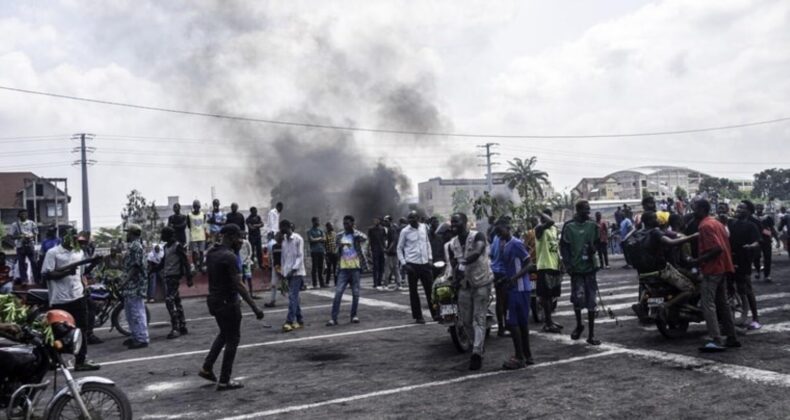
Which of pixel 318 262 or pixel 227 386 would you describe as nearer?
pixel 227 386

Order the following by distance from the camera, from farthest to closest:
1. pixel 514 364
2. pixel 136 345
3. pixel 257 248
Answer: pixel 257 248, pixel 136 345, pixel 514 364

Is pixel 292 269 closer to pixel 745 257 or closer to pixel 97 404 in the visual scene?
pixel 97 404

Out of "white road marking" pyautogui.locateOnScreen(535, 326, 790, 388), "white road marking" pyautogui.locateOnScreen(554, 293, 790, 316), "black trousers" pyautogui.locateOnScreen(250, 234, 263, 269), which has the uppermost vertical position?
"black trousers" pyautogui.locateOnScreen(250, 234, 263, 269)

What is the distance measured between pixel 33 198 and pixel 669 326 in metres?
67.8

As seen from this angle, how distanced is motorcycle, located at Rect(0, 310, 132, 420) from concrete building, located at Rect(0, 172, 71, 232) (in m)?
63.9

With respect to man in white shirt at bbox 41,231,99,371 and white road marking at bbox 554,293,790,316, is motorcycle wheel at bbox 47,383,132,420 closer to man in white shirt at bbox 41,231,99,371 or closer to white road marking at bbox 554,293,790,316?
man in white shirt at bbox 41,231,99,371

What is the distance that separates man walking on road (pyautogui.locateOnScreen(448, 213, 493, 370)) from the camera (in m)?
7.31

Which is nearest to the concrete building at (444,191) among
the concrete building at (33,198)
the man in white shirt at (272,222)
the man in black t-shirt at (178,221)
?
the concrete building at (33,198)

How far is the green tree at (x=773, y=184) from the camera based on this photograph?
111644 mm

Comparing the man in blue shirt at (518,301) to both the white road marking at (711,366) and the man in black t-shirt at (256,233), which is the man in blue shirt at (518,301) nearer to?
the white road marking at (711,366)

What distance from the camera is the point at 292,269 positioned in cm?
1082

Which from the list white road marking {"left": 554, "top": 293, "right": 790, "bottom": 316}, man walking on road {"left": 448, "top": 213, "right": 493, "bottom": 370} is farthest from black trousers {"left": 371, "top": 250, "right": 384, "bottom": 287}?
man walking on road {"left": 448, "top": 213, "right": 493, "bottom": 370}

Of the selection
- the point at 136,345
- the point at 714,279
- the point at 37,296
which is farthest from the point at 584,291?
the point at 37,296

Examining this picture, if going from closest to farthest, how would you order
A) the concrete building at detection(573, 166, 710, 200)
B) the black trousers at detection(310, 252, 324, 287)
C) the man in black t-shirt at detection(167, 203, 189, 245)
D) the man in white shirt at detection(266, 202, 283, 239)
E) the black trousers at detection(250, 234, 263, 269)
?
the man in black t-shirt at detection(167, 203, 189, 245), the black trousers at detection(310, 252, 324, 287), the black trousers at detection(250, 234, 263, 269), the man in white shirt at detection(266, 202, 283, 239), the concrete building at detection(573, 166, 710, 200)
